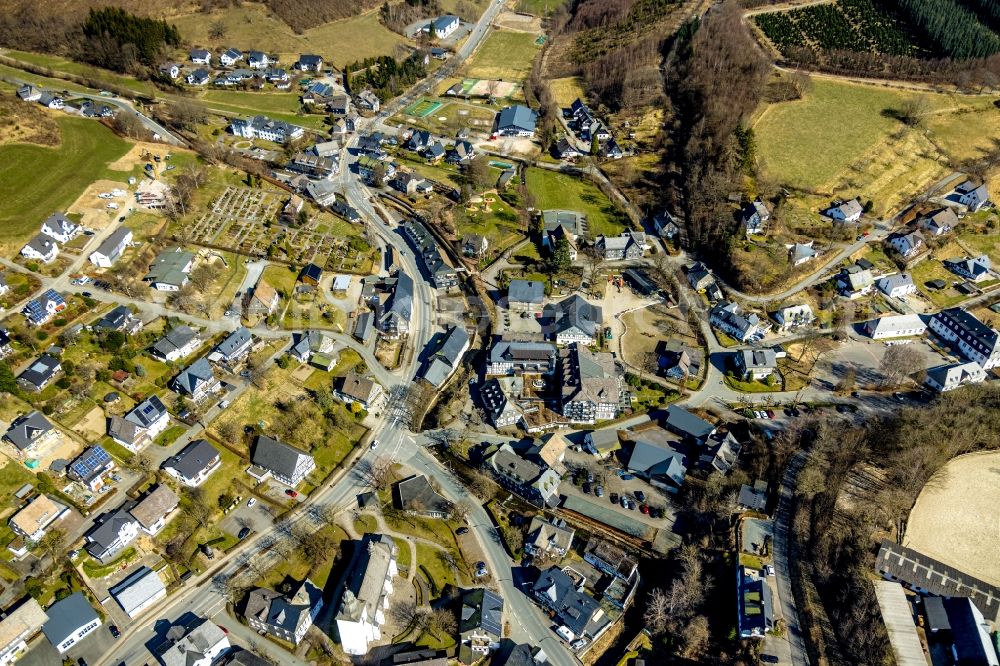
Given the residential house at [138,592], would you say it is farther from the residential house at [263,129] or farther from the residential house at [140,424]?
the residential house at [263,129]

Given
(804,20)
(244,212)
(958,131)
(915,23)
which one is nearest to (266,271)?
(244,212)

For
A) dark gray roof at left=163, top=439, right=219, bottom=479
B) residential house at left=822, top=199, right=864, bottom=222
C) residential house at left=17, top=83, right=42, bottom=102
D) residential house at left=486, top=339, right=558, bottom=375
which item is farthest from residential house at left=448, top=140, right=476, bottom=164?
residential house at left=17, top=83, right=42, bottom=102

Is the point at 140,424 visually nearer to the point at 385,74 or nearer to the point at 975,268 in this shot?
the point at 385,74

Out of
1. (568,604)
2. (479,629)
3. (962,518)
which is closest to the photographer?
(479,629)

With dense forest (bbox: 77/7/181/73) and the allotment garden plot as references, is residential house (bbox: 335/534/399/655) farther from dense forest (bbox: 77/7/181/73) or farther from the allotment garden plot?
dense forest (bbox: 77/7/181/73)

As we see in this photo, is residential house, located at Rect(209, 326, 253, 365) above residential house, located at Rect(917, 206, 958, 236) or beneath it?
beneath

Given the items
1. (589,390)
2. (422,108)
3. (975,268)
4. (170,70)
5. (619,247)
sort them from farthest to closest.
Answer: (422,108) → (170,70) → (619,247) → (975,268) → (589,390)

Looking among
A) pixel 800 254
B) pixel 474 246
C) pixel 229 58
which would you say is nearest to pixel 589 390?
pixel 474 246
